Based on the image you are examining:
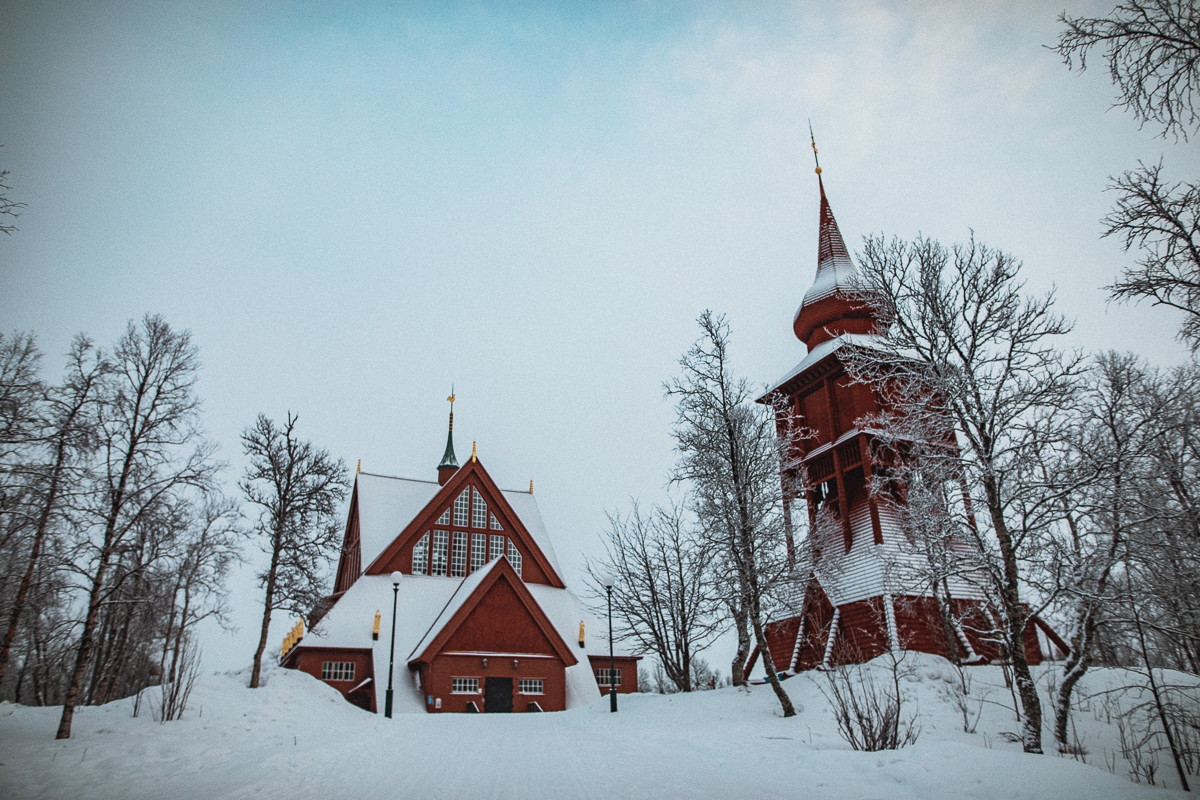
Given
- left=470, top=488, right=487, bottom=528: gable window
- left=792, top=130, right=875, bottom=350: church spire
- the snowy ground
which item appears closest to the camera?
the snowy ground

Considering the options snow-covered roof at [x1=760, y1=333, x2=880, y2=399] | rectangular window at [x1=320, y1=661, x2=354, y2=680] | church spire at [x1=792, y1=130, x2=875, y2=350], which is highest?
church spire at [x1=792, y1=130, x2=875, y2=350]

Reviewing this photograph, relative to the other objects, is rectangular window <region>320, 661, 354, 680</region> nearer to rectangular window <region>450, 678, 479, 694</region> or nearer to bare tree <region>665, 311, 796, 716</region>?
rectangular window <region>450, 678, 479, 694</region>

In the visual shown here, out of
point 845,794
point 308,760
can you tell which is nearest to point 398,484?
point 308,760

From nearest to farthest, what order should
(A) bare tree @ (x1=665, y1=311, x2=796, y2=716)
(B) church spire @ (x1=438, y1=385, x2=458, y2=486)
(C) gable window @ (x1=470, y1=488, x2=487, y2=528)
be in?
(A) bare tree @ (x1=665, y1=311, x2=796, y2=716) → (C) gable window @ (x1=470, y1=488, x2=487, y2=528) → (B) church spire @ (x1=438, y1=385, x2=458, y2=486)

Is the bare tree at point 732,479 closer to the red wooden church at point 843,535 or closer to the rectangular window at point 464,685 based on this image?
the red wooden church at point 843,535

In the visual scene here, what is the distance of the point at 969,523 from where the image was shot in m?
10.9

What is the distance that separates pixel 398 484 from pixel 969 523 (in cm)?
3123

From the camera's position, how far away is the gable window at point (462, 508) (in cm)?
3278

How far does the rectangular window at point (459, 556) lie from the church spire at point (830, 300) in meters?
18.4

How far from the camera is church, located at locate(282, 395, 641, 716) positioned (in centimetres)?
2466

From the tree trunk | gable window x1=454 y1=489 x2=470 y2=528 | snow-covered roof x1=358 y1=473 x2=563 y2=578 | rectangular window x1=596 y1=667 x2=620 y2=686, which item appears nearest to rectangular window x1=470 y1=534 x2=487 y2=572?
gable window x1=454 y1=489 x2=470 y2=528

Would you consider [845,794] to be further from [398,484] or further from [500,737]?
[398,484]

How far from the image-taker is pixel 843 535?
76.7ft

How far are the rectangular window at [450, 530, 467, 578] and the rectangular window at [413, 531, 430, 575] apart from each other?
Answer: 3.86ft
